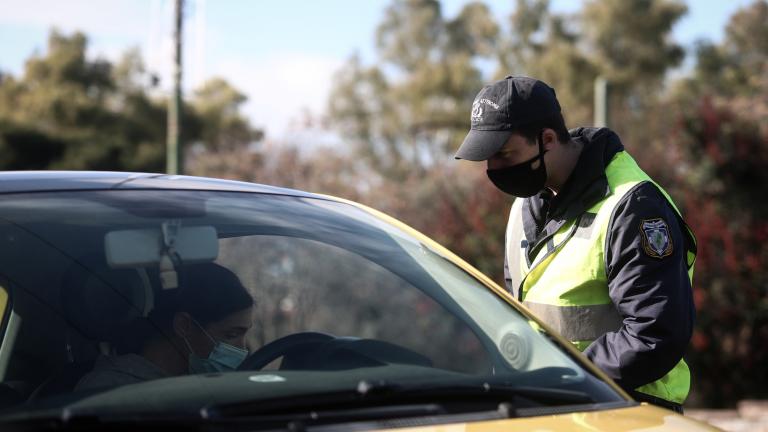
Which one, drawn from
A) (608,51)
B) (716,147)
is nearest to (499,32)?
(608,51)

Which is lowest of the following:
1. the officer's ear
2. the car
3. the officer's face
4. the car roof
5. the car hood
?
the car hood

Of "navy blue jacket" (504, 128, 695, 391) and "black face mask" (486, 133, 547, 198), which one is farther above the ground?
"black face mask" (486, 133, 547, 198)

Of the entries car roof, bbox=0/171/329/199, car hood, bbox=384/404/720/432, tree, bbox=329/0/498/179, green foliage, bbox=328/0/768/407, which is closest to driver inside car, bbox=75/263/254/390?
car roof, bbox=0/171/329/199

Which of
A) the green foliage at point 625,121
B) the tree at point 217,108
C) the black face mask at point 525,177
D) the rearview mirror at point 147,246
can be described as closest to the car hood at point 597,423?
the rearview mirror at point 147,246

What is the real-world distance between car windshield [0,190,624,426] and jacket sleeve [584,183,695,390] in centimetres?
47

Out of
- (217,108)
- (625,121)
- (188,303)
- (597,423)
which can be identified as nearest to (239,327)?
(188,303)

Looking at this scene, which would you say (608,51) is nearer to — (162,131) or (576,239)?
(162,131)

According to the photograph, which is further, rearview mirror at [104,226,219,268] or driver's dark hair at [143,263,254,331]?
driver's dark hair at [143,263,254,331]

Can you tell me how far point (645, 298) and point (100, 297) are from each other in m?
1.36

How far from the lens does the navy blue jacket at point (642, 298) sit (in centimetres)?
274

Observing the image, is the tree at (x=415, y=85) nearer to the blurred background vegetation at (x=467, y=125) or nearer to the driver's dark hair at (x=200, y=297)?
the blurred background vegetation at (x=467, y=125)

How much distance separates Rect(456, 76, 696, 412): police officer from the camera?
277 cm

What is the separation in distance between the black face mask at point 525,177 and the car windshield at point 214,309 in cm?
63

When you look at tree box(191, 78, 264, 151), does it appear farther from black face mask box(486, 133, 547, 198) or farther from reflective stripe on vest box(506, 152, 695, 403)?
reflective stripe on vest box(506, 152, 695, 403)
